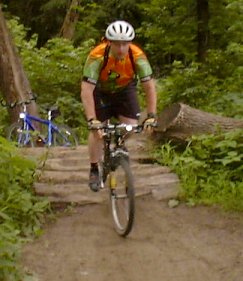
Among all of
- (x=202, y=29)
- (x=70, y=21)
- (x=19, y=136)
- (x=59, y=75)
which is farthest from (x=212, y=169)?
(x=70, y=21)

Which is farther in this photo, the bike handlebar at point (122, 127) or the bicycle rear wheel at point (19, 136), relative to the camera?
the bicycle rear wheel at point (19, 136)

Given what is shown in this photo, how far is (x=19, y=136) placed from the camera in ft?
33.0

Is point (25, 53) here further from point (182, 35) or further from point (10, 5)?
point (10, 5)

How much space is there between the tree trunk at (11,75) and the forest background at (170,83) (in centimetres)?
68

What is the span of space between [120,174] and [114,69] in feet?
3.36

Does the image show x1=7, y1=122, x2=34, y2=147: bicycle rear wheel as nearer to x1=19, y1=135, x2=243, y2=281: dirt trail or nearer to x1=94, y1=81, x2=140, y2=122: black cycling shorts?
x1=19, y1=135, x2=243, y2=281: dirt trail

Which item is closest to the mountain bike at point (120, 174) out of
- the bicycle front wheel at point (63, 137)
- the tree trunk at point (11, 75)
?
the bicycle front wheel at point (63, 137)

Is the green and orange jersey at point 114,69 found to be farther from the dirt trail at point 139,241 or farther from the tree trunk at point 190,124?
the tree trunk at point 190,124

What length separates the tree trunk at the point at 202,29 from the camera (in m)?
12.0

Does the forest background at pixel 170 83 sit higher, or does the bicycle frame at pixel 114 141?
the bicycle frame at pixel 114 141

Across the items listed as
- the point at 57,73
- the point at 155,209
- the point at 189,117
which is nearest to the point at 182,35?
the point at 57,73

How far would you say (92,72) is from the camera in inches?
232

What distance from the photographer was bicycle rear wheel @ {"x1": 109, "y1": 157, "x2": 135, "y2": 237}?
5.73 m

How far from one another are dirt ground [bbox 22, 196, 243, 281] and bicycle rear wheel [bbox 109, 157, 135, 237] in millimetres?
117
